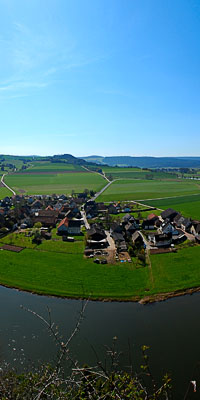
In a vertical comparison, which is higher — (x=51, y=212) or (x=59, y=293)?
(x=51, y=212)

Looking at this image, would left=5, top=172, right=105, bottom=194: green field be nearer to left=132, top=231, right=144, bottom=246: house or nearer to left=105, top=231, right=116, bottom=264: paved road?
left=105, top=231, right=116, bottom=264: paved road

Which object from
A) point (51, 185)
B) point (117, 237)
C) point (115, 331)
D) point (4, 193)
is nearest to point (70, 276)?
point (115, 331)

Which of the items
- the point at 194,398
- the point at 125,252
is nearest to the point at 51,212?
the point at 125,252

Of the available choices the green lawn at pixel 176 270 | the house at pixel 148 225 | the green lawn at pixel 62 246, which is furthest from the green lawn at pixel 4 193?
the green lawn at pixel 176 270

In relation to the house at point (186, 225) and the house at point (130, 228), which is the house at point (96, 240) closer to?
the house at point (130, 228)

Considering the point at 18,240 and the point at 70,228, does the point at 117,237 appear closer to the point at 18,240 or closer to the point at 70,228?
the point at 70,228

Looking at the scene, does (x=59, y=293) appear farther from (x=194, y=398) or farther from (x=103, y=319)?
(x=194, y=398)
